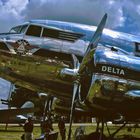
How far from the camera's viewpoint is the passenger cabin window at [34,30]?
15.2 meters

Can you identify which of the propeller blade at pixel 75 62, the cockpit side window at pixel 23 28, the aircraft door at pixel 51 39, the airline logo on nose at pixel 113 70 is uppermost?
the cockpit side window at pixel 23 28

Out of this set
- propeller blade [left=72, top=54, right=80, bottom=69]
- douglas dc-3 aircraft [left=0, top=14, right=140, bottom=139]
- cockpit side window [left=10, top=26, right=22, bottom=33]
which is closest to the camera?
douglas dc-3 aircraft [left=0, top=14, right=140, bottom=139]

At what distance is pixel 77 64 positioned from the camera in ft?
49.1

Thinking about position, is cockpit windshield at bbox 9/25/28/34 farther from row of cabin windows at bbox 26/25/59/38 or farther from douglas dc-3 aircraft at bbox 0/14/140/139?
row of cabin windows at bbox 26/25/59/38

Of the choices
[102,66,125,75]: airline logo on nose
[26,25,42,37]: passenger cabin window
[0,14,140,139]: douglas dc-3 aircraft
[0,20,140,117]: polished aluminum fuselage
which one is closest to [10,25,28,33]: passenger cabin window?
[0,14,140,139]: douglas dc-3 aircraft

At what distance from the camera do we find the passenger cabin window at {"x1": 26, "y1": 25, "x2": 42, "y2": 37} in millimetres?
15249

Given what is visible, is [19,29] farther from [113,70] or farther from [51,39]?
[113,70]

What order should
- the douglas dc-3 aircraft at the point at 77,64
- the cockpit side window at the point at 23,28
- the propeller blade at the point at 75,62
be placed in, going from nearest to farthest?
1. the douglas dc-3 aircraft at the point at 77,64
2. the propeller blade at the point at 75,62
3. the cockpit side window at the point at 23,28

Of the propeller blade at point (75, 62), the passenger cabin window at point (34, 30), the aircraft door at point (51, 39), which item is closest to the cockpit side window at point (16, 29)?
the passenger cabin window at point (34, 30)

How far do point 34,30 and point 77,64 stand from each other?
2.04m

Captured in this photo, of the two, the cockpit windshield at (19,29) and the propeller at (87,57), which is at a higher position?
the cockpit windshield at (19,29)

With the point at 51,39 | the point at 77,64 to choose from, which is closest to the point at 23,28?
the point at 51,39

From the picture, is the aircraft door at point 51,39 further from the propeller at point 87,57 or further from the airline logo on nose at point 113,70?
the airline logo on nose at point 113,70

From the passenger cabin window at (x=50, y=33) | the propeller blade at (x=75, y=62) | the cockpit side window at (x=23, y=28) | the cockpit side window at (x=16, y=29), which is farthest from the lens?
the cockpit side window at (x=16, y=29)
